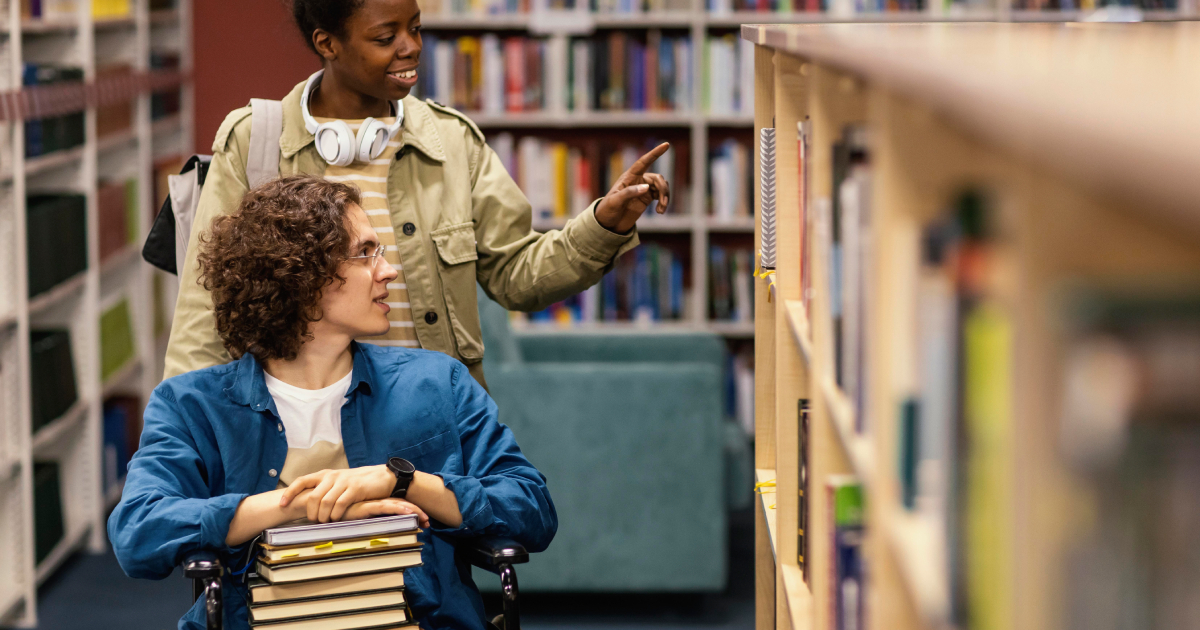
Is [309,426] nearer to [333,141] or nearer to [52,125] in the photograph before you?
[333,141]

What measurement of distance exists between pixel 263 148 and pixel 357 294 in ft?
1.26

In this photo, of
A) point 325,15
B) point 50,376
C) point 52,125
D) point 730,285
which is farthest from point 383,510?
point 730,285

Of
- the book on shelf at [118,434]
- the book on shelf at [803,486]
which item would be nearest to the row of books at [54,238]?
the book on shelf at [118,434]

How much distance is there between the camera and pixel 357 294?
179 cm

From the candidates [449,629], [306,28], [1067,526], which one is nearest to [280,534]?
[449,629]

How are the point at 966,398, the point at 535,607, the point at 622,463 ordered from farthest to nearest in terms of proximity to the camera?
the point at 535,607 → the point at 622,463 → the point at 966,398

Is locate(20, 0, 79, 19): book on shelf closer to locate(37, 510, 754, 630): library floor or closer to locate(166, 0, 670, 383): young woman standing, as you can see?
locate(37, 510, 754, 630): library floor

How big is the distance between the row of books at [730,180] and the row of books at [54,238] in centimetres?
213

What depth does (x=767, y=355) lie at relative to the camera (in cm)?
217

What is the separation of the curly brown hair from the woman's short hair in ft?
0.93

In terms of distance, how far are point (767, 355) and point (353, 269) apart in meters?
0.77

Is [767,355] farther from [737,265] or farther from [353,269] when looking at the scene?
[737,265]

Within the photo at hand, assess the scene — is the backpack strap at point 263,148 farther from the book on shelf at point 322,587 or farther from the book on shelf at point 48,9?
the book on shelf at point 48,9

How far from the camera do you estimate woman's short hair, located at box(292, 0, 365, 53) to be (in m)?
1.93
